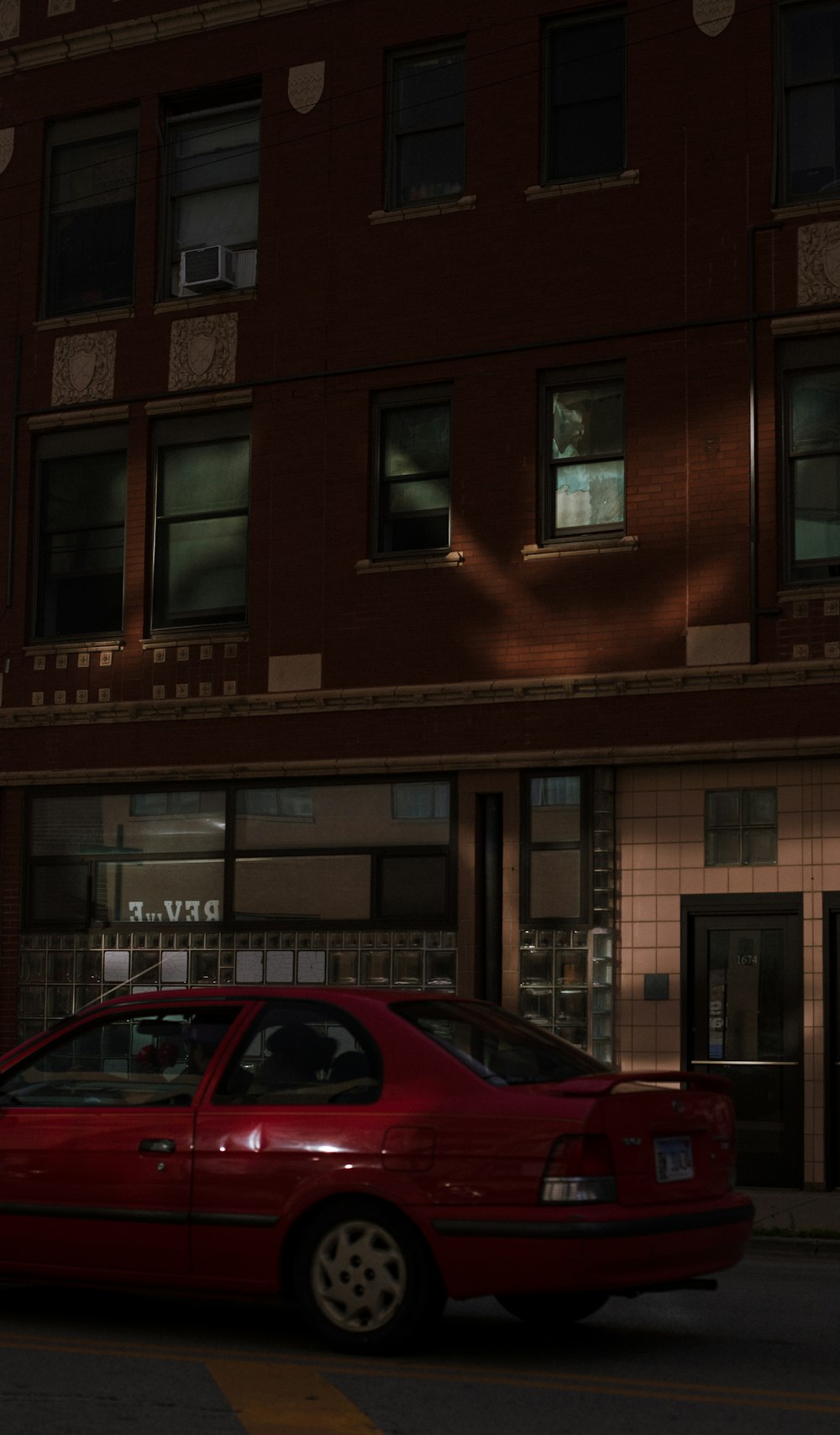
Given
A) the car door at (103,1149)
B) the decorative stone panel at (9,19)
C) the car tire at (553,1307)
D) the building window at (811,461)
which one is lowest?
the car tire at (553,1307)

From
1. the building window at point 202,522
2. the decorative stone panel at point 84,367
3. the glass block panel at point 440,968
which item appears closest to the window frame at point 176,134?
the decorative stone panel at point 84,367

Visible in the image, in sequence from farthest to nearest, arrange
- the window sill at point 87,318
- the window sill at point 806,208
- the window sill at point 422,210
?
the window sill at point 87,318 → the window sill at point 422,210 → the window sill at point 806,208

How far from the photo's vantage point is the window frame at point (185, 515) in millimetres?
18812

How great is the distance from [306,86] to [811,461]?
643 cm

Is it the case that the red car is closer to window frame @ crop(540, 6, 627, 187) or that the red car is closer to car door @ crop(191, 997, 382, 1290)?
car door @ crop(191, 997, 382, 1290)

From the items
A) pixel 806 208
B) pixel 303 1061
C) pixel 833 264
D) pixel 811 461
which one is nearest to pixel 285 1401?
pixel 303 1061

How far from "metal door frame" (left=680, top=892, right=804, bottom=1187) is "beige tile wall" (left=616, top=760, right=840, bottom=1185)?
0.05 metres

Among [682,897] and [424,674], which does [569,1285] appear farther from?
[424,674]

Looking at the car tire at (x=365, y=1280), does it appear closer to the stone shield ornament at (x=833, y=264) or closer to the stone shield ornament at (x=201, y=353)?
the stone shield ornament at (x=833, y=264)

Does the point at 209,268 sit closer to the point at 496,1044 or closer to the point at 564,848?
the point at 564,848

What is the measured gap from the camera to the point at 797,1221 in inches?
528

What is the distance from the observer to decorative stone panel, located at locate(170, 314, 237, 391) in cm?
1898

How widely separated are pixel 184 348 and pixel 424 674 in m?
4.28

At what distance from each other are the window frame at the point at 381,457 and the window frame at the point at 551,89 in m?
2.13
